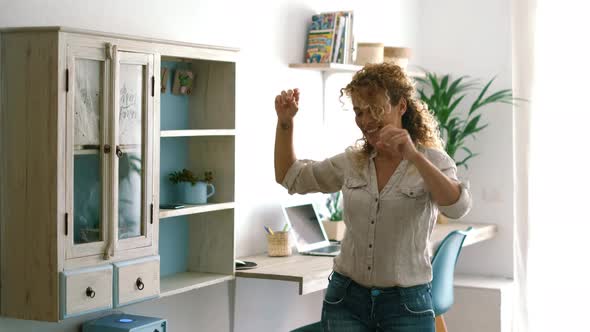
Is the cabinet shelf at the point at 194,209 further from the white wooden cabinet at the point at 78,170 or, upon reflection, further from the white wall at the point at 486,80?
the white wall at the point at 486,80

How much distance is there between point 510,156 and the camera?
5258 mm

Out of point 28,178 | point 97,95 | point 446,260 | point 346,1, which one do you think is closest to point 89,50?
point 97,95

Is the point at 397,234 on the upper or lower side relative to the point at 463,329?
upper

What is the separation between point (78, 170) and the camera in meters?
2.73

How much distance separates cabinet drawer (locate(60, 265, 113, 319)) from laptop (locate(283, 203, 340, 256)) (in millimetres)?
1327

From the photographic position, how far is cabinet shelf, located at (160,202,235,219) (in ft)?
10.3

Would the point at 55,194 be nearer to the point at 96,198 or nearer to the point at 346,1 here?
the point at 96,198

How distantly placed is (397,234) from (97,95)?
3.42 ft

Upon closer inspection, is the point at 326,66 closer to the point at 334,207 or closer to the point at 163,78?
the point at 334,207

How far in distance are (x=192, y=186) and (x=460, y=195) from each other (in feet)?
4.36

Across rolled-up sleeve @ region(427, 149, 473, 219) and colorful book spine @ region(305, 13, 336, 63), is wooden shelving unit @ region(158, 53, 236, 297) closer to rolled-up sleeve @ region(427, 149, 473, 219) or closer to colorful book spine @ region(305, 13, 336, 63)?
colorful book spine @ region(305, 13, 336, 63)

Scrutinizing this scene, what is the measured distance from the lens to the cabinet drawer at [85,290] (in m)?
2.68

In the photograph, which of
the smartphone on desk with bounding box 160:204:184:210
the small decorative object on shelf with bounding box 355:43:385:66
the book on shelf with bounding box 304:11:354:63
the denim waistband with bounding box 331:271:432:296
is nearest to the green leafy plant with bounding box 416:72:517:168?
the small decorative object on shelf with bounding box 355:43:385:66

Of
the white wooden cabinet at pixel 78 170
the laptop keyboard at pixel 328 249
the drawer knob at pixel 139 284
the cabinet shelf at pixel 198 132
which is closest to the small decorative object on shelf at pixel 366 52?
the laptop keyboard at pixel 328 249
